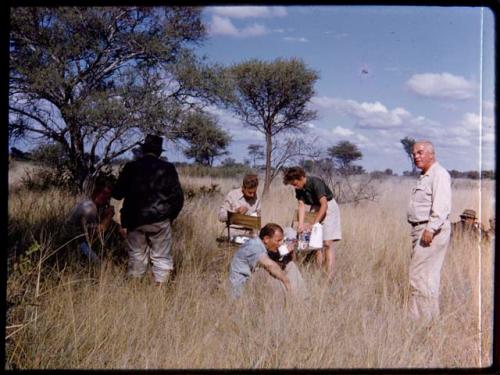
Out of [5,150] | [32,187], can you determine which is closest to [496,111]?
[5,150]

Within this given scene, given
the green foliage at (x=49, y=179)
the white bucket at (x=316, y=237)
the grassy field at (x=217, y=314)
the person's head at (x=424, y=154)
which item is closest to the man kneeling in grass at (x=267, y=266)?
the grassy field at (x=217, y=314)

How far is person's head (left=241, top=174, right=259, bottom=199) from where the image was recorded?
537cm

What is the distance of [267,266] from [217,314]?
71 cm

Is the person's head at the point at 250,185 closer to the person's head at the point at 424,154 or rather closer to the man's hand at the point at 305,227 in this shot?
the man's hand at the point at 305,227

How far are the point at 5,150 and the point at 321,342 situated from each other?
2.62m

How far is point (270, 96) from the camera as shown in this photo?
6113 millimetres

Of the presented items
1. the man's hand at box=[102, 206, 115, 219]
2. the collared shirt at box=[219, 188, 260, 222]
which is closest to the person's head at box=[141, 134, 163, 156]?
the man's hand at box=[102, 206, 115, 219]

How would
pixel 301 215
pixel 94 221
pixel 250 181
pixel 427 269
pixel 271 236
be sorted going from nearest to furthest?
1. pixel 427 269
2. pixel 94 221
3. pixel 271 236
4. pixel 250 181
5. pixel 301 215

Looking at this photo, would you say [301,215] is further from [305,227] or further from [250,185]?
[250,185]

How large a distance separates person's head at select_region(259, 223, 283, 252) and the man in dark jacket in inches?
31.7

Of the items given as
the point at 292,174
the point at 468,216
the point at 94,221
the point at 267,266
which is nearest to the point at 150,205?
the point at 94,221

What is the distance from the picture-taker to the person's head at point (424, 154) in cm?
477

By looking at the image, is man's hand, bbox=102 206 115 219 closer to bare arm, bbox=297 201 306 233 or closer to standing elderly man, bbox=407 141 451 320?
bare arm, bbox=297 201 306 233

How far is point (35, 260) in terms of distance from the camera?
4.24 m
